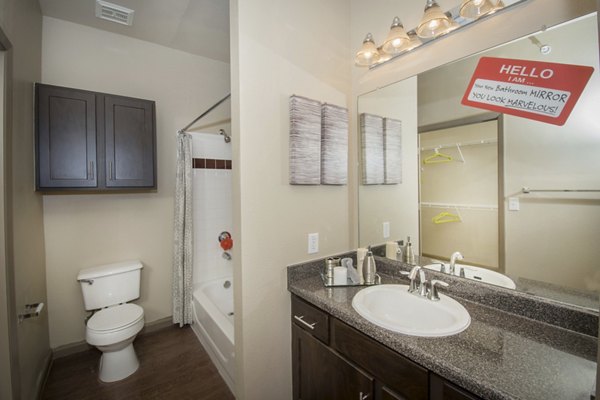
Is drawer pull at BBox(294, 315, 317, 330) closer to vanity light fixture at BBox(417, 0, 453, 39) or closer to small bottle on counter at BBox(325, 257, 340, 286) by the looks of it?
small bottle on counter at BBox(325, 257, 340, 286)

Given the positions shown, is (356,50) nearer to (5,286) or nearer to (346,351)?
(346,351)

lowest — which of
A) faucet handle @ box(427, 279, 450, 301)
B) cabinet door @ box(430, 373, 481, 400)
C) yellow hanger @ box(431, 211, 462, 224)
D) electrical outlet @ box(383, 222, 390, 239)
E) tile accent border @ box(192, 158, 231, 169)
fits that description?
cabinet door @ box(430, 373, 481, 400)

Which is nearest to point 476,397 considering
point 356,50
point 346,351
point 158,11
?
point 346,351

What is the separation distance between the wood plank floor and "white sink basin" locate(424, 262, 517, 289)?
176 cm

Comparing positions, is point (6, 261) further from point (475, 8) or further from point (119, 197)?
point (475, 8)

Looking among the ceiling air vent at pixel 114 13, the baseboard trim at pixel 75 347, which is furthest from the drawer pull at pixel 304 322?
the ceiling air vent at pixel 114 13

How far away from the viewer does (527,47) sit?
1015 mm

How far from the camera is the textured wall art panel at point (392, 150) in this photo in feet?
5.11

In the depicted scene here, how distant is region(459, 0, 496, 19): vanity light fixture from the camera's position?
1.04m

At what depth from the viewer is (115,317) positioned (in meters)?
1.99

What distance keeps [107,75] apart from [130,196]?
116cm

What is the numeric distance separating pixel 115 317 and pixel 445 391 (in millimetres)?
2326

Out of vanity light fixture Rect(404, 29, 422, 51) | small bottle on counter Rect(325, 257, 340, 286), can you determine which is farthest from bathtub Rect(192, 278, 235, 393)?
vanity light fixture Rect(404, 29, 422, 51)

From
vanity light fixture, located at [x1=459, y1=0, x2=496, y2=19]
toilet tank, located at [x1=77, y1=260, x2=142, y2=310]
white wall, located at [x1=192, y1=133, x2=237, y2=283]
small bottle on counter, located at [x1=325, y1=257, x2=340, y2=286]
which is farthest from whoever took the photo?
white wall, located at [x1=192, y1=133, x2=237, y2=283]
